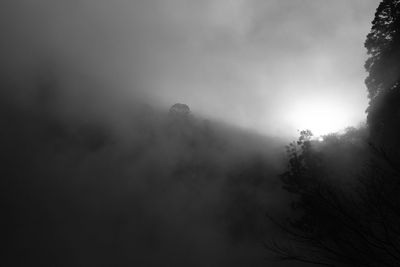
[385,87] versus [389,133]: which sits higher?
[385,87]

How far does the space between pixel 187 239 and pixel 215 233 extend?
687 centimetres

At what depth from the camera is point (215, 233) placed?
168 feet

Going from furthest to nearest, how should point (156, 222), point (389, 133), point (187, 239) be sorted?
1. point (156, 222)
2. point (187, 239)
3. point (389, 133)

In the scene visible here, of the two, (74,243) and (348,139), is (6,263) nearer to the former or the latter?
(74,243)

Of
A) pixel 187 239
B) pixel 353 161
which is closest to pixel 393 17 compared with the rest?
pixel 353 161

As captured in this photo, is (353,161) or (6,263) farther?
(6,263)

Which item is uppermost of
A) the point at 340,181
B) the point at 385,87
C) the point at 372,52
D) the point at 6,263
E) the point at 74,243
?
the point at 372,52

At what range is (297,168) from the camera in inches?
1039

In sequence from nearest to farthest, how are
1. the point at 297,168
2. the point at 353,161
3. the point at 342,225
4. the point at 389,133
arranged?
the point at 342,225 < the point at 389,133 < the point at 297,168 < the point at 353,161

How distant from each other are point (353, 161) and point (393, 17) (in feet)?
42.9

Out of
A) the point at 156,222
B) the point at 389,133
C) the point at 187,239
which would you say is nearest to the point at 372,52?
the point at 389,133

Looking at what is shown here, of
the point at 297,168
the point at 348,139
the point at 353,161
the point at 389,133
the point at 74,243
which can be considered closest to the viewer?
the point at 389,133

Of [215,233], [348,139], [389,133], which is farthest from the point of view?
[215,233]

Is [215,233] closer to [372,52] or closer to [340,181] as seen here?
[340,181]
